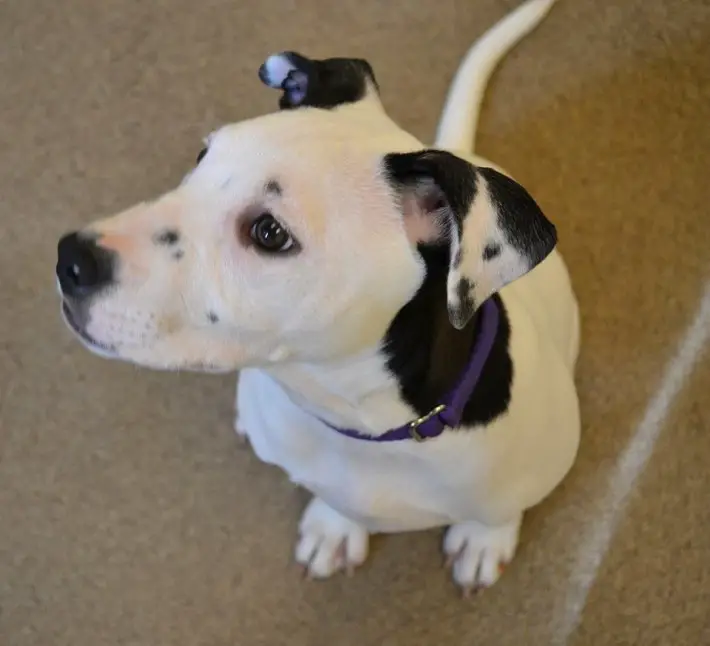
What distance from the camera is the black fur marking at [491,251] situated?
→ 92 cm

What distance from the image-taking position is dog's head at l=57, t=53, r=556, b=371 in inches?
36.8

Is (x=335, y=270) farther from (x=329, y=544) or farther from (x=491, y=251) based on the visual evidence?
(x=329, y=544)

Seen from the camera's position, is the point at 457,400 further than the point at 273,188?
Yes

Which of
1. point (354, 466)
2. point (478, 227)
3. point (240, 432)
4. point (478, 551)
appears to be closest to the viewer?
point (478, 227)

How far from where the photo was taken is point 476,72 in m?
1.89

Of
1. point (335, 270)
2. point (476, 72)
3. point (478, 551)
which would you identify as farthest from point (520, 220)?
point (476, 72)

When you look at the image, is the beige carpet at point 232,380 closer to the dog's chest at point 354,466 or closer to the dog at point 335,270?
the dog's chest at point 354,466

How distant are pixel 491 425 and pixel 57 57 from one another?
57.8 inches

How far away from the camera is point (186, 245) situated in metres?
0.97

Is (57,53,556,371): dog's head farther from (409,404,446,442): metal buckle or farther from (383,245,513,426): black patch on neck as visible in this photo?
(409,404,446,442): metal buckle

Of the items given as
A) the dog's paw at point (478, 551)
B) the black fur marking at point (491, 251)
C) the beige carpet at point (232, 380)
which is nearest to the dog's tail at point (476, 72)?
the beige carpet at point (232, 380)

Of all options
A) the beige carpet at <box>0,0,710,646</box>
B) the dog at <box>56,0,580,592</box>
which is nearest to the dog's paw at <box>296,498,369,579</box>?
the beige carpet at <box>0,0,710,646</box>

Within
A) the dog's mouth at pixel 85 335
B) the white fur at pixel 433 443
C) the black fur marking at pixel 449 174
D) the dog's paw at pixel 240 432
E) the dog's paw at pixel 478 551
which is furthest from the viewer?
the dog's paw at pixel 240 432

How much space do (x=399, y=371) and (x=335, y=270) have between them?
0.21 metres
